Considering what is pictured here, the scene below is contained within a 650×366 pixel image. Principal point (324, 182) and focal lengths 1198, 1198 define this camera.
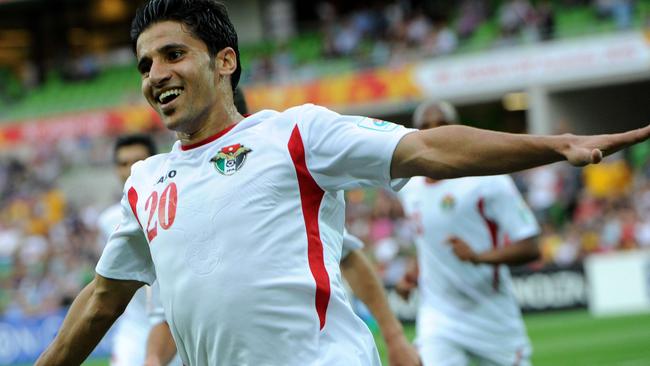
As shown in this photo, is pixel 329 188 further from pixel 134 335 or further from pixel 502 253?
pixel 134 335

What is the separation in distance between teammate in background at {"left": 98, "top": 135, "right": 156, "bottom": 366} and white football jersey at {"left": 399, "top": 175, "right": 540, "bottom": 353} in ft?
6.20

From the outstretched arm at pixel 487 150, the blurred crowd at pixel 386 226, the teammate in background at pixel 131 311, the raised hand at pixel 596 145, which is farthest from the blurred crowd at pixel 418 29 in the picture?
the raised hand at pixel 596 145

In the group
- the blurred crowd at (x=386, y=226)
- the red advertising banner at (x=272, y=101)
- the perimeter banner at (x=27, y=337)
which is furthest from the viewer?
the red advertising banner at (x=272, y=101)

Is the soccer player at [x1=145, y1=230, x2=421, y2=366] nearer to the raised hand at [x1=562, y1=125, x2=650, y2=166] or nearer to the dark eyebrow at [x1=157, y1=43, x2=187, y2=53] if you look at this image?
the dark eyebrow at [x1=157, y1=43, x2=187, y2=53]

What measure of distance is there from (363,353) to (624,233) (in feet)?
56.5

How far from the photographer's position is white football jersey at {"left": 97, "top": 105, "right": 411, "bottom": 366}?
3.71 meters

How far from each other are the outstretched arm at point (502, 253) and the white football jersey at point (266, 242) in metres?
3.79

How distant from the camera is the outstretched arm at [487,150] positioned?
3.06m

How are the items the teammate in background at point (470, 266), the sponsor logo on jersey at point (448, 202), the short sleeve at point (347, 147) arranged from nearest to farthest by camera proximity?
1. the short sleeve at point (347, 147)
2. the teammate in background at point (470, 266)
3. the sponsor logo on jersey at point (448, 202)

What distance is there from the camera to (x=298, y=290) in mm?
3729

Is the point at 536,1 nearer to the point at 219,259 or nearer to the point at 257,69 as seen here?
the point at 257,69

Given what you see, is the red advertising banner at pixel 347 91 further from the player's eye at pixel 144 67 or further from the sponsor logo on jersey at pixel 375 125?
the sponsor logo on jersey at pixel 375 125

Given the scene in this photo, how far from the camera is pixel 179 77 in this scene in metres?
3.79

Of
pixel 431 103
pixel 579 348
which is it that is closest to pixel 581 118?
pixel 579 348
